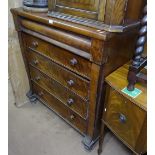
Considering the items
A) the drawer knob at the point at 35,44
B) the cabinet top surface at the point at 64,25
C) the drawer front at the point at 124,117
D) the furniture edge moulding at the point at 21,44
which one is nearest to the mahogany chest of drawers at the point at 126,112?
the drawer front at the point at 124,117

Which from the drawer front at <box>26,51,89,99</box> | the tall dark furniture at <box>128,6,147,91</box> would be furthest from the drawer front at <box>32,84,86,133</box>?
the tall dark furniture at <box>128,6,147,91</box>

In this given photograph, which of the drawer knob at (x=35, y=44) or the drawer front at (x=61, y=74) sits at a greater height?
the drawer knob at (x=35, y=44)

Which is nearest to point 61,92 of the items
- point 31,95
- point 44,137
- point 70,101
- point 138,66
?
point 70,101

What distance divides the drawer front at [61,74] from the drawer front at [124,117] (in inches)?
8.3

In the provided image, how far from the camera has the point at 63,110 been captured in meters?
1.54

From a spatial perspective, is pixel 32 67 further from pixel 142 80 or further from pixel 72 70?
pixel 142 80

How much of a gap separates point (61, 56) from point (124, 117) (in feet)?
1.97

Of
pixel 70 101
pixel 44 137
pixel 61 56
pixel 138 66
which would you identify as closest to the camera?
pixel 138 66

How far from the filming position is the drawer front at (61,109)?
55.9 inches

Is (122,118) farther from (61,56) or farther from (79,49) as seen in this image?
(61,56)

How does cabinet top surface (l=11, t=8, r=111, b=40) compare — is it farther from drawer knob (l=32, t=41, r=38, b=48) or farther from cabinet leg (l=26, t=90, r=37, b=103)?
cabinet leg (l=26, t=90, r=37, b=103)

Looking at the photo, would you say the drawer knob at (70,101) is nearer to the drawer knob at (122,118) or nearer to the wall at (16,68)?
the drawer knob at (122,118)

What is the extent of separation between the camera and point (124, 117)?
98 centimetres
